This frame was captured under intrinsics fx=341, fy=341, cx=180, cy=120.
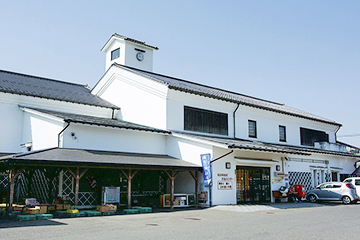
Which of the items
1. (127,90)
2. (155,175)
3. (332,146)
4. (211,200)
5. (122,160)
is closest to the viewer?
(122,160)

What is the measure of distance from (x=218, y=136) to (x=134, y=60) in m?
10.3

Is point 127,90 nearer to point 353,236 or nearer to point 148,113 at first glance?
point 148,113

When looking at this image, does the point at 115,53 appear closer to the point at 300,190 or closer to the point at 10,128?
the point at 10,128

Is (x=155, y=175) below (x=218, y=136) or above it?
below

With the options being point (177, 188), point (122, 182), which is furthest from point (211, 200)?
Result: point (122, 182)

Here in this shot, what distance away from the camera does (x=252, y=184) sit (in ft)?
64.3

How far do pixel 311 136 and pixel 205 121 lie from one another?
12647mm

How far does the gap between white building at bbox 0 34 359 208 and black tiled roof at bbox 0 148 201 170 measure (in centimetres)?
6

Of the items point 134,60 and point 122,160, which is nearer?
point 122,160

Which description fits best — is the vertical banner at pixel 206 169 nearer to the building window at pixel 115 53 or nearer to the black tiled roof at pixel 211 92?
the black tiled roof at pixel 211 92

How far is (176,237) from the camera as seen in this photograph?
8.25 m

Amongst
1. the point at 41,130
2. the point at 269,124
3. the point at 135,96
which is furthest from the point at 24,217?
the point at 269,124

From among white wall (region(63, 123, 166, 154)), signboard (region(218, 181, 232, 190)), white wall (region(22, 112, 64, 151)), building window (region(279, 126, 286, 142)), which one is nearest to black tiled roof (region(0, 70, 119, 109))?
white wall (region(22, 112, 64, 151))

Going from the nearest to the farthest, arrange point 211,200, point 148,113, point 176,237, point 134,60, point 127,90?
1. point 176,237
2. point 211,200
3. point 148,113
4. point 127,90
5. point 134,60
